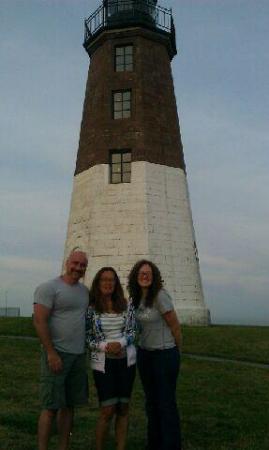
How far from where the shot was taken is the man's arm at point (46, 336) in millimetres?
5695

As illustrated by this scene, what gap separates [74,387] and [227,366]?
8.10 metres

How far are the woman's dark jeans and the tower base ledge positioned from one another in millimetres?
14974

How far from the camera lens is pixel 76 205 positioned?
939 inches

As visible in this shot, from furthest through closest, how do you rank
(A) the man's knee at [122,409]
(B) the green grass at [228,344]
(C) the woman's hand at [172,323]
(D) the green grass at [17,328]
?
(D) the green grass at [17,328]
(B) the green grass at [228,344]
(C) the woman's hand at [172,323]
(A) the man's knee at [122,409]

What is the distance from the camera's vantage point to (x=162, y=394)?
6.12m

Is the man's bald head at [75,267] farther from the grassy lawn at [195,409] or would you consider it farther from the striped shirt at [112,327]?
the grassy lawn at [195,409]

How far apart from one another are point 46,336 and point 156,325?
4.45 feet

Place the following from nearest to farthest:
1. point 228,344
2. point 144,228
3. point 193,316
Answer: point 228,344 < point 193,316 < point 144,228

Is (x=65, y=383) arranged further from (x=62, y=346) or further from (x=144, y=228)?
(x=144, y=228)

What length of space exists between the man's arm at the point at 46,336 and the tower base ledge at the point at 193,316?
1581cm

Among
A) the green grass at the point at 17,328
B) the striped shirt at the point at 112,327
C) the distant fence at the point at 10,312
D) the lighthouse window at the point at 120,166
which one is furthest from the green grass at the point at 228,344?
the distant fence at the point at 10,312

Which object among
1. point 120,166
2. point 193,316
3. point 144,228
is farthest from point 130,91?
point 193,316

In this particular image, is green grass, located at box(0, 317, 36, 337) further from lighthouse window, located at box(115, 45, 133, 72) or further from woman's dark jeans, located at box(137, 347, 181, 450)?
woman's dark jeans, located at box(137, 347, 181, 450)

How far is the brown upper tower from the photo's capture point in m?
23.3
